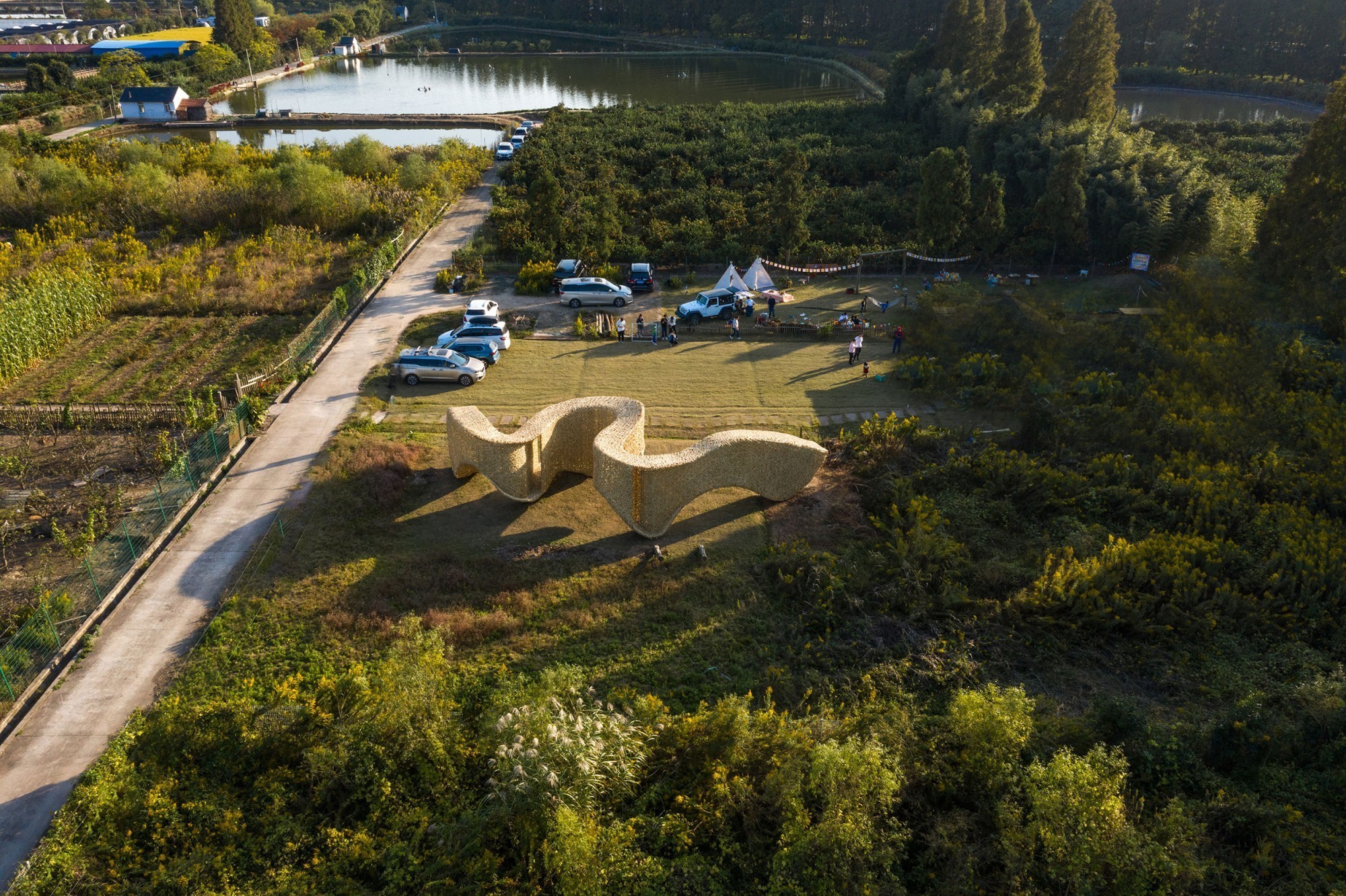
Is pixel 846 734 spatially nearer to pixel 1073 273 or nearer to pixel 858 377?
pixel 858 377

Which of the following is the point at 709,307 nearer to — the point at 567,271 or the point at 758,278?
the point at 758,278

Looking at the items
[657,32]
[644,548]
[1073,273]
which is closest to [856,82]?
[657,32]

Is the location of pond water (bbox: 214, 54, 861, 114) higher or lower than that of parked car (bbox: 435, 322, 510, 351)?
higher

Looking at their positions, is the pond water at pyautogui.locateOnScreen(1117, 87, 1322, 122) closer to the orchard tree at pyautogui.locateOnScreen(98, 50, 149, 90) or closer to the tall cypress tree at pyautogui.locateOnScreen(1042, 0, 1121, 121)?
the tall cypress tree at pyautogui.locateOnScreen(1042, 0, 1121, 121)

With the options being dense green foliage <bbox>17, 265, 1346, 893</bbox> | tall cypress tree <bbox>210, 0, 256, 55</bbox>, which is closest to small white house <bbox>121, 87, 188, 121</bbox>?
tall cypress tree <bbox>210, 0, 256, 55</bbox>

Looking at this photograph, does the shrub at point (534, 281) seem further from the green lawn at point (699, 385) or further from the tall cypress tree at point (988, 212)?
the tall cypress tree at point (988, 212)

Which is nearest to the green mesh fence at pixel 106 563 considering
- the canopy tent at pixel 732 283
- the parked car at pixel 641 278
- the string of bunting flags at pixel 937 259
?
the parked car at pixel 641 278
